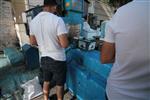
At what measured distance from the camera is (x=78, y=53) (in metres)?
2.50

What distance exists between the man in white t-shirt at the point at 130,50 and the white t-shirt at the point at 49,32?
100 cm

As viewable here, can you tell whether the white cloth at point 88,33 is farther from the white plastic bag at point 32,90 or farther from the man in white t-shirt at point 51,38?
the white plastic bag at point 32,90

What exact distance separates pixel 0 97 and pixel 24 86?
16.5 inches

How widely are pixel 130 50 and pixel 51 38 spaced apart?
1273 mm

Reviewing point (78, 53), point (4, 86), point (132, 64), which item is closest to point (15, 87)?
point (4, 86)

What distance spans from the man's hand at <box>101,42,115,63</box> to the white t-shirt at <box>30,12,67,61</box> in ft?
3.13

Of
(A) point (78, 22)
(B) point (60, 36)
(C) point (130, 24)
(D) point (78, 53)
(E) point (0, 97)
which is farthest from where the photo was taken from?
(A) point (78, 22)

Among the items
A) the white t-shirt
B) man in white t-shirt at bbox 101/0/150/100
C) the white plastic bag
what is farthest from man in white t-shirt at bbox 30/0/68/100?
man in white t-shirt at bbox 101/0/150/100

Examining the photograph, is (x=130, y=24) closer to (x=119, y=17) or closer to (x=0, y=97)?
(x=119, y=17)

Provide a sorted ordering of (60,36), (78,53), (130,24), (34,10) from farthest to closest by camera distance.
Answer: (34,10) → (78,53) → (60,36) → (130,24)

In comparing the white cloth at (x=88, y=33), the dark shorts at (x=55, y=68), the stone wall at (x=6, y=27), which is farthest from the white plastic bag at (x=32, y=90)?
the stone wall at (x=6, y=27)

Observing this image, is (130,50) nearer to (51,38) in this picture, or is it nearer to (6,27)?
(51,38)

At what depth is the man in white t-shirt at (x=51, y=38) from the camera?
2035 mm

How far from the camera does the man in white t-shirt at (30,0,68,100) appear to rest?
204cm
